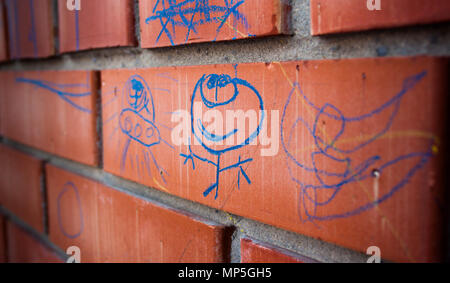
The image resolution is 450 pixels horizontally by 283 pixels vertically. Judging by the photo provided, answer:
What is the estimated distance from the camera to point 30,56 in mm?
1096

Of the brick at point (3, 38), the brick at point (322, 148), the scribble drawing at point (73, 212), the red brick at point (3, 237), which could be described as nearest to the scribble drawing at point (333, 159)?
the brick at point (322, 148)

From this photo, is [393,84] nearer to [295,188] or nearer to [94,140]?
[295,188]

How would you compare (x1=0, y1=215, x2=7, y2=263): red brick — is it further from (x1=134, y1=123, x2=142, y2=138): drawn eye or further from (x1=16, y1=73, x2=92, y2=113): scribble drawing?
(x1=134, y1=123, x2=142, y2=138): drawn eye

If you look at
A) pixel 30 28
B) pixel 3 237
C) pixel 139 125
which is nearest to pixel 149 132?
pixel 139 125

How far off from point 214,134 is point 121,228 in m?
0.38

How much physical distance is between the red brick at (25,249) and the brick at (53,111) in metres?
0.32

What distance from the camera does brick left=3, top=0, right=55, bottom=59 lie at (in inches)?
39.1

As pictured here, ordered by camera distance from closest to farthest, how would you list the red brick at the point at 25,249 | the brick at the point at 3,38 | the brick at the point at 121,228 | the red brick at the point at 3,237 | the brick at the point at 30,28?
the brick at the point at 121,228, the brick at the point at 30,28, the red brick at the point at 25,249, the brick at the point at 3,38, the red brick at the point at 3,237

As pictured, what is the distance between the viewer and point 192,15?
0.59 meters

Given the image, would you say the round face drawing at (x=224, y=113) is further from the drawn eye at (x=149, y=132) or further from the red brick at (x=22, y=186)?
the red brick at (x=22, y=186)

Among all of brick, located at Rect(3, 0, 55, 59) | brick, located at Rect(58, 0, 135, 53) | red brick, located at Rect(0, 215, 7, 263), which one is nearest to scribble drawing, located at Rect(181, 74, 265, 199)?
brick, located at Rect(58, 0, 135, 53)

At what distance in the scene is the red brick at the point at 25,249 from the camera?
1.11 m
